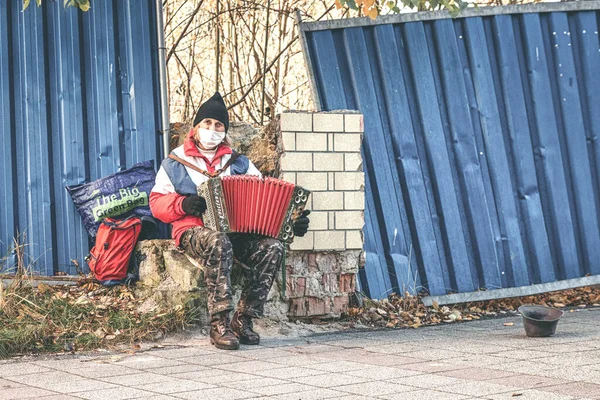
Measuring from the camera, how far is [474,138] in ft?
28.1

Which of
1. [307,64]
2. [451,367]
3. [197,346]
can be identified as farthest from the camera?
[307,64]

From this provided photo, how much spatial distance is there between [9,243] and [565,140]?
484 cm

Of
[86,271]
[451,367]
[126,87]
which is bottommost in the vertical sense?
[451,367]

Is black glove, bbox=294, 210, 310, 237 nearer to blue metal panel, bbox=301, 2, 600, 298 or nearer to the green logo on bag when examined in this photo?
blue metal panel, bbox=301, 2, 600, 298

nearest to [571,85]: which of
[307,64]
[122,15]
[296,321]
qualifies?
[307,64]

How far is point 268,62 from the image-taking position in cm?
1202

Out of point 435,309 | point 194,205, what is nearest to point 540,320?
point 435,309

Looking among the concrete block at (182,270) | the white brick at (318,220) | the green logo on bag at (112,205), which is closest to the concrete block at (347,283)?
A: the white brick at (318,220)

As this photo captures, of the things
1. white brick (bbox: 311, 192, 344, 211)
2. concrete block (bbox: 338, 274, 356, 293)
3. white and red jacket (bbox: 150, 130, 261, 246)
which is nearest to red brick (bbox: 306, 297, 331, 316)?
concrete block (bbox: 338, 274, 356, 293)

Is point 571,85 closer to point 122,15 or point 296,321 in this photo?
point 296,321

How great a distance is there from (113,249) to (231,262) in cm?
124

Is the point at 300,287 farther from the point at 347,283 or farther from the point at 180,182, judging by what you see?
the point at 180,182

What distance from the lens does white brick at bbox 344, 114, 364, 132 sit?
25.1ft

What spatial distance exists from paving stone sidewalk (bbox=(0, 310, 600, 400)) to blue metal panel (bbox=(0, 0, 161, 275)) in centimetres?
176
